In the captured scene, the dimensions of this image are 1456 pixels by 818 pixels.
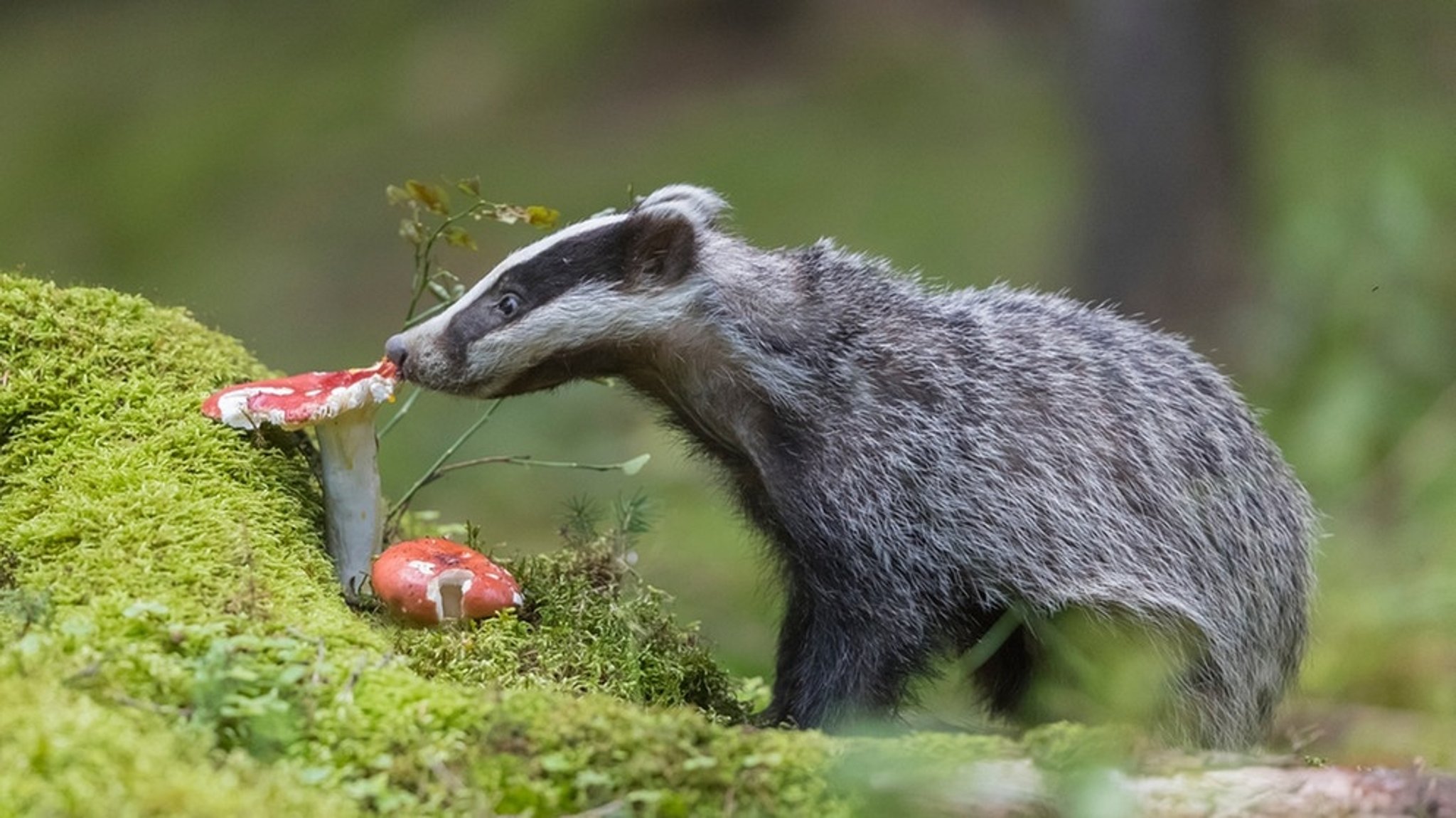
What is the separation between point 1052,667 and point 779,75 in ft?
58.8

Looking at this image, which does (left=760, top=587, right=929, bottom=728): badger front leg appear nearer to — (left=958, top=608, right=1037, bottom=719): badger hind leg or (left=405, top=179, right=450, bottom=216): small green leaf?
(left=958, top=608, right=1037, bottom=719): badger hind leg

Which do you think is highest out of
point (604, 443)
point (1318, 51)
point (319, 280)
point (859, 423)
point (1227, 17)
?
point (1318, 51)

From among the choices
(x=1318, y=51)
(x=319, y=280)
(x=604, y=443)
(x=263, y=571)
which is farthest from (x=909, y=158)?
(x=263, y=571)

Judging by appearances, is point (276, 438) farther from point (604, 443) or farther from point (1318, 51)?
point (1318, 51)

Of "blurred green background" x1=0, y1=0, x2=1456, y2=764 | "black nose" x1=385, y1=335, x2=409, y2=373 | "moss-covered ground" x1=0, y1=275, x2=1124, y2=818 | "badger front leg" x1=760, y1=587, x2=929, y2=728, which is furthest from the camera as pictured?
"blurred green background" x1=0, y1=0, x2=1456, y2=764

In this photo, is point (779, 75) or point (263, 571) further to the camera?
point (779, 75)

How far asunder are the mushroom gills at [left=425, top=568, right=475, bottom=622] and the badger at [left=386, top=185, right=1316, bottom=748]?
79 cm

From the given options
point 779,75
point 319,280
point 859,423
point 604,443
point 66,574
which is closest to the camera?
point 66,574

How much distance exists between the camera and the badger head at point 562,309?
531 centimetres

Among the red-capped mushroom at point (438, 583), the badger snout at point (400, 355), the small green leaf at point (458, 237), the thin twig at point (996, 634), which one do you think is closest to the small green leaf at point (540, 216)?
the small green leaf at point (458, 237)

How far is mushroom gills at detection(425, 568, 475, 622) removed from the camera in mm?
4742

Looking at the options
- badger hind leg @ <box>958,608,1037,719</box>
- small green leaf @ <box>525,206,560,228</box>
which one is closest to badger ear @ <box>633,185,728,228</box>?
small green leaf @ <box>525,206,560,228</box>

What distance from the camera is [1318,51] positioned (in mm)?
20750

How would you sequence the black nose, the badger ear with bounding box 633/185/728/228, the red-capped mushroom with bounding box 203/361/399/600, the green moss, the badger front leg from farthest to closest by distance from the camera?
the badger ear with bounding box 633/185/728/228, the black nose, the badger front leg, the red-capped mushroom with bounding box 203/361/399/600, the green moss
